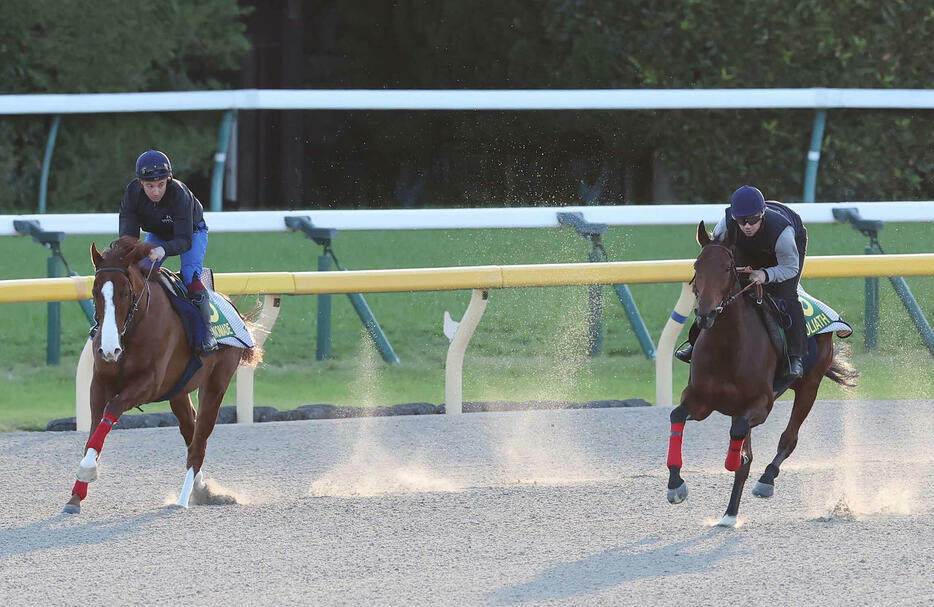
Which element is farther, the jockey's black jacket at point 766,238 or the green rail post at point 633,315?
the green rail post at point 633,315

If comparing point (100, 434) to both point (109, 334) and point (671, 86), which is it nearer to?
point (109, 334)

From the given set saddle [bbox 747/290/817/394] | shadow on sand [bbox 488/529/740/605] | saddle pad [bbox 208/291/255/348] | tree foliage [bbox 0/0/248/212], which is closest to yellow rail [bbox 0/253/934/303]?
saddle pad [bbox 208/291/255/348]

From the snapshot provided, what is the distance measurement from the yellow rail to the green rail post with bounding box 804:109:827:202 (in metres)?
3.12

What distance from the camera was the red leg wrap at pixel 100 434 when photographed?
27.3 ft

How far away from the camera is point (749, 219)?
27.2ft

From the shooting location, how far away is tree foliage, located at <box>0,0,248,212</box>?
1455cm

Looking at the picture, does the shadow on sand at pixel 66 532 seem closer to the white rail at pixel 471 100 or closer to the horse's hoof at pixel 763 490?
the horse's hoof at pixel 763 490

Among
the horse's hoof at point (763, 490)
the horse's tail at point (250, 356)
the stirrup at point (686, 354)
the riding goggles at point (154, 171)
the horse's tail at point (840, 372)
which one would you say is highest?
the riding goggles at point (154, 171)

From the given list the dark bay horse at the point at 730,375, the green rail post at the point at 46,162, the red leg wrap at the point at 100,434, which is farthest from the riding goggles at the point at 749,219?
the green rail post at the point at 46,162

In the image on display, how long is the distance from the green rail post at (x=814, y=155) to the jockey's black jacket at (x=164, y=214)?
277 inches

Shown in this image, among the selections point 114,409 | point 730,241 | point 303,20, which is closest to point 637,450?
point 730,241

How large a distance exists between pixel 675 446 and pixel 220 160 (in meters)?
6.68

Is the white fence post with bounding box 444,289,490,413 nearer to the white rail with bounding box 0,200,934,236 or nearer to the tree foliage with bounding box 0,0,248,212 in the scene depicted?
the white rail with bounding box 0,200,934,236

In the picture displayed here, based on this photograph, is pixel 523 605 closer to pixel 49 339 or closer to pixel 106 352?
pixel 106 352
